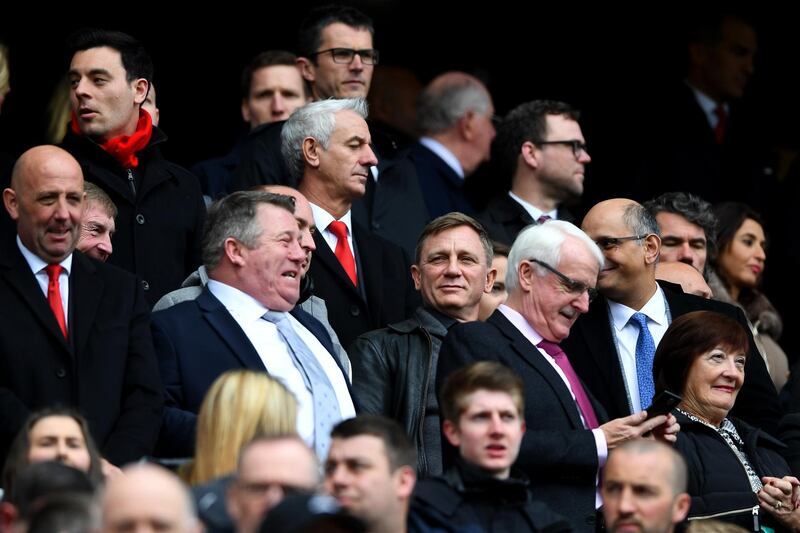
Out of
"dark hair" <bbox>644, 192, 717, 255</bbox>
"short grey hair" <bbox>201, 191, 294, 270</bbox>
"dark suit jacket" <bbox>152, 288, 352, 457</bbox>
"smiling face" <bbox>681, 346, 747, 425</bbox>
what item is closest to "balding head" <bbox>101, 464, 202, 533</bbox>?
"dark suit jacket" <bbox>152, 288, 352, 457</bbox>

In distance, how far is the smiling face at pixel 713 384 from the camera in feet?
27.8

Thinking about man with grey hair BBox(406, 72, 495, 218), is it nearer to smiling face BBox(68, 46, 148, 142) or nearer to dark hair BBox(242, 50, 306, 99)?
dark hair BBox(242, 50, 306, 99)

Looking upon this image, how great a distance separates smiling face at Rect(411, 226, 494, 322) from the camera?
8.72 meters

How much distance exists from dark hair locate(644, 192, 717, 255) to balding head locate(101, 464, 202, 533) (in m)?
4.86

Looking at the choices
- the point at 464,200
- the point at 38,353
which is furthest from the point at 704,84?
the point at 38,353

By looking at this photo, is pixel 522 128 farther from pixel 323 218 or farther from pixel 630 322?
pixel 630 322

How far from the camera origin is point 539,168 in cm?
1045

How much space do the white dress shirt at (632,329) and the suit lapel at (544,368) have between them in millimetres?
872

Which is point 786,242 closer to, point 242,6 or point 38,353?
point 242,6

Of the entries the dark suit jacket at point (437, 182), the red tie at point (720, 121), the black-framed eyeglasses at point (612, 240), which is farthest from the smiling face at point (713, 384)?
the red tie at point (720, 121)

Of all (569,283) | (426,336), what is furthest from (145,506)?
(569,283)

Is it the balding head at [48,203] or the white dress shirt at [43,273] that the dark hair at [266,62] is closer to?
the balding head at [48,203]

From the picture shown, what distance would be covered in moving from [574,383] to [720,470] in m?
0.75

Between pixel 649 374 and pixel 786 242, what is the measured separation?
343 centimetres
